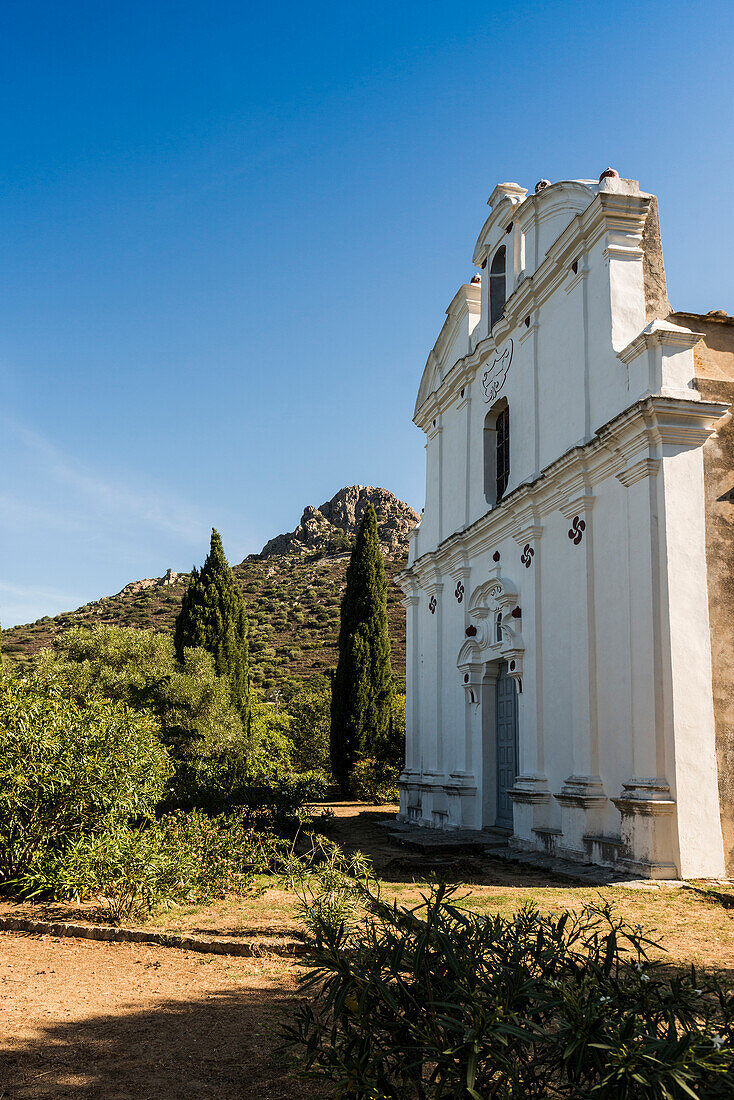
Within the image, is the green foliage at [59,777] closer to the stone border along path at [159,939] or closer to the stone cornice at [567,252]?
the stone border along path at [159,939]

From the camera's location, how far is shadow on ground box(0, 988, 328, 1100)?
337 centimetres

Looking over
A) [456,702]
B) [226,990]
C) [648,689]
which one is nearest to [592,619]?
[648,689]

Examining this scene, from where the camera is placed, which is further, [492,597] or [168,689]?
[168,689]

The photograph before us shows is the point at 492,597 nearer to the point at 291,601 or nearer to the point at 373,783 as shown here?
the point at 373,783

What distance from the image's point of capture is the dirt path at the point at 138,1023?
3432 millimetres

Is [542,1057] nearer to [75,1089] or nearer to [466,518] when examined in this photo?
[75,1089]

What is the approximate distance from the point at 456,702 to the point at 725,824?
6959 millimetres

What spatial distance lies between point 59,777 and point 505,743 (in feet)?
26.6

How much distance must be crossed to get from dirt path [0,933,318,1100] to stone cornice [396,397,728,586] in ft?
21.8

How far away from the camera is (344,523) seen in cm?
8188

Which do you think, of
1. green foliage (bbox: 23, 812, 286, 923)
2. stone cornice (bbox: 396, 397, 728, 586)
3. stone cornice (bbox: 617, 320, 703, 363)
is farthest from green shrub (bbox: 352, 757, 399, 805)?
stone cornice (bbox: 617, 320, 703, 363)

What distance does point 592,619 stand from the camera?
33.8ft

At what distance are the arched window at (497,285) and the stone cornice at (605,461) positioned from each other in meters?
3.91

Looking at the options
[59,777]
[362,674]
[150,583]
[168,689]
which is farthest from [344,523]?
[59,777]
